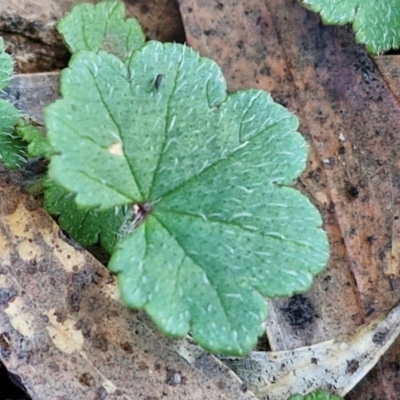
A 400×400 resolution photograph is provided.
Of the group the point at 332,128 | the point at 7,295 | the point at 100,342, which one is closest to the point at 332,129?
the point at 332,128

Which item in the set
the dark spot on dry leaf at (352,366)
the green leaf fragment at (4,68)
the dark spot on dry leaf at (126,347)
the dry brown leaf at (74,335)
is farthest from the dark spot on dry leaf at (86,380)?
the green leaf fragment at (4,68)

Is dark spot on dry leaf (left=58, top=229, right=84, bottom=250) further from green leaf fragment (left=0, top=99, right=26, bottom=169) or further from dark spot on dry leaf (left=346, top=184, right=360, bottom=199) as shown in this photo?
dark spot on dry leaf (left=346, top=184, right=360, bottom=199)

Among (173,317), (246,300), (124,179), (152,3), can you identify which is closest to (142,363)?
(173,317)

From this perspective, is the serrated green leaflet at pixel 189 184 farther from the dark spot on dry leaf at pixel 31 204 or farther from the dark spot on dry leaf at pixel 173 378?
the dark spot on dry leaf at pixel 31 204

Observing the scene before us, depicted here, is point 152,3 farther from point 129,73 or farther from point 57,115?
point 57,115

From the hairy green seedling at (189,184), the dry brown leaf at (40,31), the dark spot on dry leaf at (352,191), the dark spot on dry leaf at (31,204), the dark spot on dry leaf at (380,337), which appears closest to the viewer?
the hairy green seedling at (189,184)

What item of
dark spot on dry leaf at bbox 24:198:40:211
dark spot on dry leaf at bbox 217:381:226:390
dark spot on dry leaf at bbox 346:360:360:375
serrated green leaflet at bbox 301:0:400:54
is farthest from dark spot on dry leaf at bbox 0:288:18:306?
serrated green leaflet at bbox 301:0:400:54
